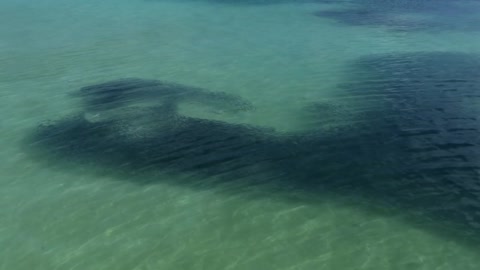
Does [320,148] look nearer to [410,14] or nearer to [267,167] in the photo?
[267,167]

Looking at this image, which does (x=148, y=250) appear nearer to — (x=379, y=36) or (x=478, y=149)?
(x=478, y=149)

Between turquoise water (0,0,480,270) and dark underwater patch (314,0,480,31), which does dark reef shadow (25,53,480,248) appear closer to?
turquoise water (0,0,480,270)

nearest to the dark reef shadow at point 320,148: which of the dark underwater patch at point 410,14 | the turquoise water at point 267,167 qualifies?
the turquoise water at point 267,167

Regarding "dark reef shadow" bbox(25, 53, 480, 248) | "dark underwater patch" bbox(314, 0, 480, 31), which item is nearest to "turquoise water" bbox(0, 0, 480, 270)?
"dark reef shadow" bbox(25, 53, 480, 248)

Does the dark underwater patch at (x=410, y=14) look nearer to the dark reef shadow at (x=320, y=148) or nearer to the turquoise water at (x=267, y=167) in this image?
the turquoise water at (x=267, y=167)

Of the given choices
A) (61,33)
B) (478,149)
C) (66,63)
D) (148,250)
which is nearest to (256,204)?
(148,250)

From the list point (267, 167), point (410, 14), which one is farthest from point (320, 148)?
point (410, 14)
